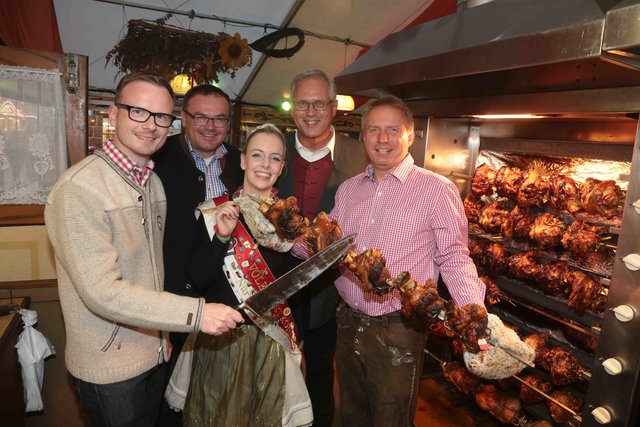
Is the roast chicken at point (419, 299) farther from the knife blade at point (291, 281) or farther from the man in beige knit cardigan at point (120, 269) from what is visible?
the man in beige knit cardigan at point (120, 269)

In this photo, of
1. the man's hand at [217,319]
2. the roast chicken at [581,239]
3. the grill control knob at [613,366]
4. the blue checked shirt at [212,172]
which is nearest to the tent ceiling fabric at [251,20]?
the blue checked shirt at [212,172]

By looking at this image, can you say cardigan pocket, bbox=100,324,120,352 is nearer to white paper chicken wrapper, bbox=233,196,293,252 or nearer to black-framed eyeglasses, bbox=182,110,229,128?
white paper chicken wrapper, bbox=233,196,293,252

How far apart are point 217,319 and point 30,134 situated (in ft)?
8.09

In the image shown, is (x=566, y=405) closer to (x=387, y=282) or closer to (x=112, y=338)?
(x=387, y=282)

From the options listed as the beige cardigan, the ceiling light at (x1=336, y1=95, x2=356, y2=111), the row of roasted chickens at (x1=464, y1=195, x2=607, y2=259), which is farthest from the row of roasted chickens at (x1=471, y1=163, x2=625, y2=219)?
the ceiling light at (x1=336, y1=95, x2=356, y2=111)

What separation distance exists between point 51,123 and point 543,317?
431 centimetres

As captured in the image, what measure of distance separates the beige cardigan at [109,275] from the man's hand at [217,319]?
0.05 metres

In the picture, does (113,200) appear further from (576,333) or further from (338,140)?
(576,333)

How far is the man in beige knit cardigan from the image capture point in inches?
73.0

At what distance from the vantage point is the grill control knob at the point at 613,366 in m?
2.07

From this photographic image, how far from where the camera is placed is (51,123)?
3.26 m

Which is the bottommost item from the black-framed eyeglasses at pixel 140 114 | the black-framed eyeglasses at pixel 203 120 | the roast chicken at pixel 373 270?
the roast chicken at pixel 373 270

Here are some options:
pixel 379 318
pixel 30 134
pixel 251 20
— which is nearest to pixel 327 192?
pixel 379 318

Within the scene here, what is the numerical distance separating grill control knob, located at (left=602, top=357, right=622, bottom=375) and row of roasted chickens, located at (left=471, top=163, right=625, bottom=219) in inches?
41.0
